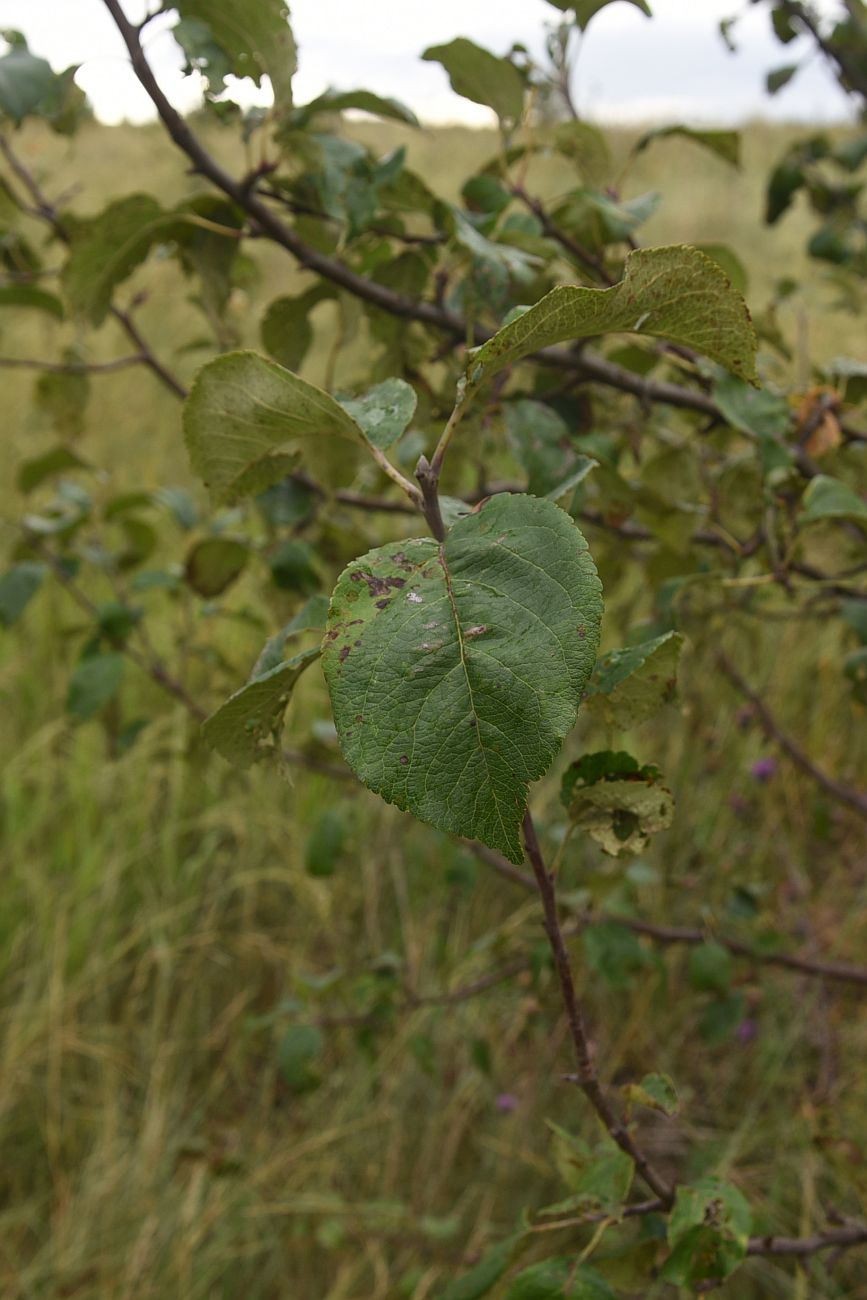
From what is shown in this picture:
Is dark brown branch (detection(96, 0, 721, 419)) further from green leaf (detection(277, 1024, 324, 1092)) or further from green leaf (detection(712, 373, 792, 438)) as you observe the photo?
green leaf (detection(277, 1024, 324, 1092))

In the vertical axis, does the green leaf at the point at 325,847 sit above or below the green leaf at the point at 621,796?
below

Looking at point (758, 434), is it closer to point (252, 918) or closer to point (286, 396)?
point (286, 396)

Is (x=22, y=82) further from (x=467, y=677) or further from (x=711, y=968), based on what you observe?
(x=711, y=968)

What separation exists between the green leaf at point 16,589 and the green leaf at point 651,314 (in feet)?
2.95

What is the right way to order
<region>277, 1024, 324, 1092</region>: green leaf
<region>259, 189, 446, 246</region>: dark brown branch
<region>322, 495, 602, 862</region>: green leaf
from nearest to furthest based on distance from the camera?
<region>322, 495, 602, 862</region>: green leaf, <region>259, 189, 446, 246</region>: dark brown branch, <region>277, 1024, 324, 1092</region>: green leaf

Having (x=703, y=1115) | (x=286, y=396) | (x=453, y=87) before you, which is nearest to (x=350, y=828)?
(x=703, y=1115)

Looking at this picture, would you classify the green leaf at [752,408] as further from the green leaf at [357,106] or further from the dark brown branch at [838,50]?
the dark brown branch at [838,50]

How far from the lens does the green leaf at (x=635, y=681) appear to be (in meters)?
0.54

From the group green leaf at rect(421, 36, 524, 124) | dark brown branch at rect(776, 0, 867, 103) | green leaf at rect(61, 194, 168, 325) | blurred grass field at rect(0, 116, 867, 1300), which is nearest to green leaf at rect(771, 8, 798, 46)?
dark brown branch at rect(776, 0, 867, 103)

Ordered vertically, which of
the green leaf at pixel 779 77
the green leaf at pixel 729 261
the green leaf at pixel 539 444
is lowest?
the green leaf at pixel 539 444

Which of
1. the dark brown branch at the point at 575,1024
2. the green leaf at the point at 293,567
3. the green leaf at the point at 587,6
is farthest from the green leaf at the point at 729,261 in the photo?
the dark brown branch at the point at 575,1024

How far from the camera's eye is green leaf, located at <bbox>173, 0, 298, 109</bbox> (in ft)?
2.34

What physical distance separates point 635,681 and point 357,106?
54 centimetres

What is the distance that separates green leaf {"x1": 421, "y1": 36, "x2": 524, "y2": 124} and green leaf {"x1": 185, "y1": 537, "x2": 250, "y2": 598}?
492mm
